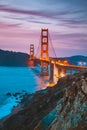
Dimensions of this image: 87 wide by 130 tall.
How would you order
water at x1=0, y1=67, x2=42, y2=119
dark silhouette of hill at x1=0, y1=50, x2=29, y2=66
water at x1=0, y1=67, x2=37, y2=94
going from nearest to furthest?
1. water at x1=0, y1=67, x2=42, y2=119
2. water at x1=0, y1=67, x2=37, y2=94
3. dark silhouette of hill at x1=0, y1=50, x2=29, y2=66

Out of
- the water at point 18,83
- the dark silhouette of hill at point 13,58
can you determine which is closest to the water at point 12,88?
the water at point 18,83

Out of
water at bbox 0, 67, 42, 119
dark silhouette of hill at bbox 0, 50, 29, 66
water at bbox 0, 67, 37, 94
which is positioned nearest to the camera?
water at bbox 0, 67, 42, 119

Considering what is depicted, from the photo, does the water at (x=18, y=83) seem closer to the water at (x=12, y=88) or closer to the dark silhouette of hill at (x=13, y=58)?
the water at (x=12, y=88)

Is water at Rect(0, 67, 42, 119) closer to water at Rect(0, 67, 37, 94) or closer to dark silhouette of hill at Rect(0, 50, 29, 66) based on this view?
water at Rect(0, 67, 37, 94)

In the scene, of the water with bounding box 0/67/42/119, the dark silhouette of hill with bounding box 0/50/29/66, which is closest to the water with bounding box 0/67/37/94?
the water with bounding box 0/67/42/119

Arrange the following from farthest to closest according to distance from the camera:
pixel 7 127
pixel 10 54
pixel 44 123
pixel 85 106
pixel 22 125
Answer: pixel 10 54 < pixel 7 127 < pixel 22 125 < pixel 44 123 < pixel 85 106

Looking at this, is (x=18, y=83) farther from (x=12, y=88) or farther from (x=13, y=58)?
(x=13, y=58)

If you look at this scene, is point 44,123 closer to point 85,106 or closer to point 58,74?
point 85,106

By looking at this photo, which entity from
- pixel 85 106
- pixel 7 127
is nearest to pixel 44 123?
pixel 85 106

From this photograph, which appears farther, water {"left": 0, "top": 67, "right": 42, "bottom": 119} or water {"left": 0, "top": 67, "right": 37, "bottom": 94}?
water {"left": 0, "top": 67, "right": 37, "bottom": 94}

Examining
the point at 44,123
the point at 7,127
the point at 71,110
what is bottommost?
the point at 7,127

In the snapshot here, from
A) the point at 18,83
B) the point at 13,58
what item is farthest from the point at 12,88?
the point at 13,58
